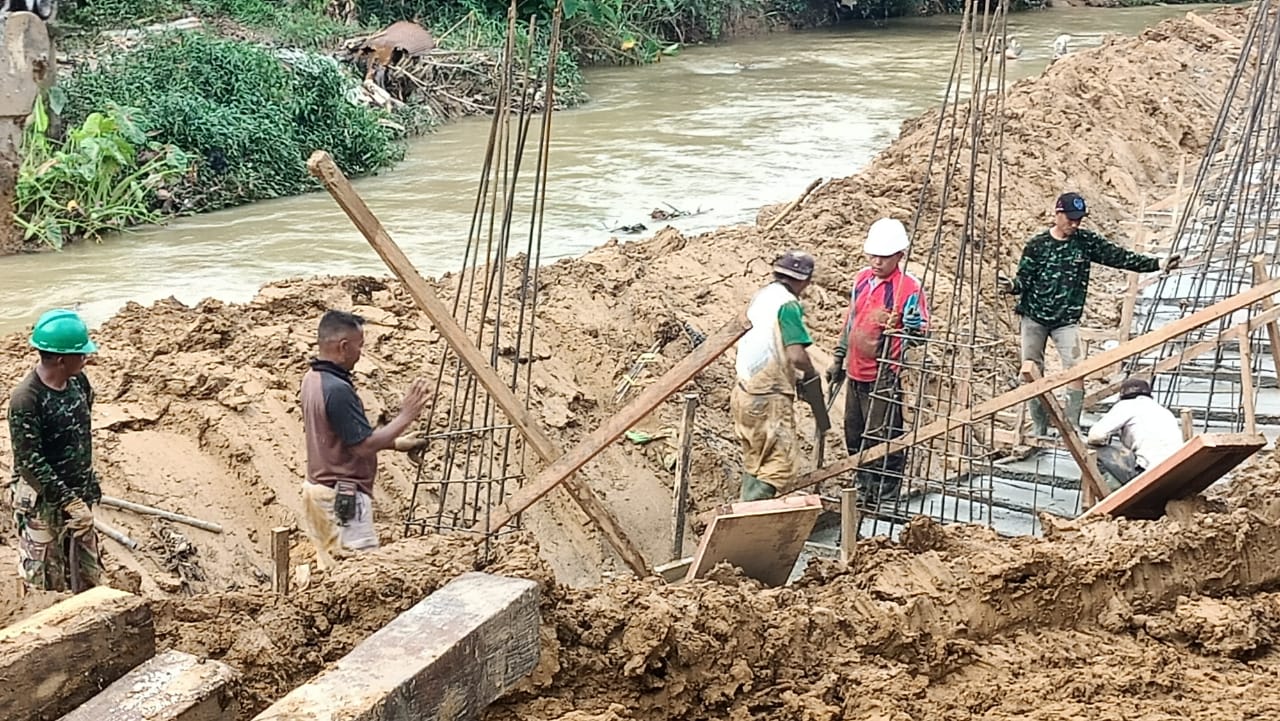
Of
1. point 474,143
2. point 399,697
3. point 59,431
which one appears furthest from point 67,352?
point 474,143

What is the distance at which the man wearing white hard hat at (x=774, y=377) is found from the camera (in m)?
5.89

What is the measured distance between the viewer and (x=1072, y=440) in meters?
5.39

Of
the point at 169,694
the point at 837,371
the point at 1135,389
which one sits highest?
the point at 169,694

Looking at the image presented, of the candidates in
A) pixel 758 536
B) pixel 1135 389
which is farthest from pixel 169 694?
A: pixel 1135 389

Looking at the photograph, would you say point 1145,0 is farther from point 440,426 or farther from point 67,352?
point 67,352

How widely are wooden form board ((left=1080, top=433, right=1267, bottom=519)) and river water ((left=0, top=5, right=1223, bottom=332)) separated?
23.8 feet

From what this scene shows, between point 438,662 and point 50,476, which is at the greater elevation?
point 438,662

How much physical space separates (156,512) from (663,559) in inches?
97.1

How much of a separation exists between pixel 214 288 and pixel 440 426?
440 centimetres

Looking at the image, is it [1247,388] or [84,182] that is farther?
[84,182]

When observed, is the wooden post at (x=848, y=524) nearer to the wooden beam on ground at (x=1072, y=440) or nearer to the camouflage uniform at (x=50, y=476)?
the wooden beam on ground at (x=1072, y=440)

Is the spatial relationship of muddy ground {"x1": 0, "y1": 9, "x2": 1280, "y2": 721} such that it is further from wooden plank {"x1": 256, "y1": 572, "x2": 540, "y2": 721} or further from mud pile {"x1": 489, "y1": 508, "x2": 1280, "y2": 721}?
wooden plank {"x1": 256, "y1": 572, "x2": 540, "y2": 721}

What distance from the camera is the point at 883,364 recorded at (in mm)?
6074

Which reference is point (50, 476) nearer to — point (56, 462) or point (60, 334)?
point (56, 462)
